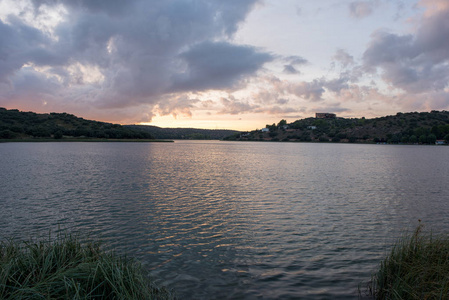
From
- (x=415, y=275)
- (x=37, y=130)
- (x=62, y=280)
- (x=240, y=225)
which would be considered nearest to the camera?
(x=62, y=280)

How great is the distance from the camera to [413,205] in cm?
2173

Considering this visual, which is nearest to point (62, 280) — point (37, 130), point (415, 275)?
point (415, 275)

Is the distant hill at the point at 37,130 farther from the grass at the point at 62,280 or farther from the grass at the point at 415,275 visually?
the grass at the point at 415,275

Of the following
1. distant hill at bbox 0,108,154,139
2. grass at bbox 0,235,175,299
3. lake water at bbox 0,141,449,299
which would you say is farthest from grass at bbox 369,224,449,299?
distant hill at bbox 0,108,154,139

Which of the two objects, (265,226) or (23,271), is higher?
(23,271)

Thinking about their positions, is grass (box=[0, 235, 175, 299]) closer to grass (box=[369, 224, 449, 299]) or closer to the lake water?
the lake water

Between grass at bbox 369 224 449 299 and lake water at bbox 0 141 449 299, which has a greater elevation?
grass at bbox 369 224 449 299

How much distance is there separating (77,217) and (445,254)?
59.0 feet

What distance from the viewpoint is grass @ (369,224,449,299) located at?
23.4 ft

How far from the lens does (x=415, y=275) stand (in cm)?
809

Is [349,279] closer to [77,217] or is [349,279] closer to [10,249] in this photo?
[10,249]

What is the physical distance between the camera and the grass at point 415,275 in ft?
23.4

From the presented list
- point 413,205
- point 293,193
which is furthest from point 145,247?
point 413,205

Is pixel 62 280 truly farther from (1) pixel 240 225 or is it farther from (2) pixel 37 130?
(2) pixel 37 130
